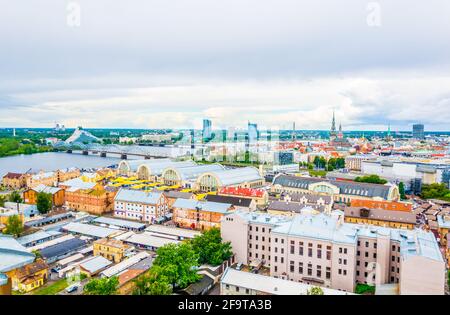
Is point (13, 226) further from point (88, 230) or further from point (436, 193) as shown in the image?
point (436, 193)

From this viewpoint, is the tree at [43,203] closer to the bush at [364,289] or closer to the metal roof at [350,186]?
the metal roof at [350,186]

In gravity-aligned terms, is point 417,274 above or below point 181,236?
above

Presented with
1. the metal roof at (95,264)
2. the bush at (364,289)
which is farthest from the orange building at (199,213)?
the bush at (364,289)

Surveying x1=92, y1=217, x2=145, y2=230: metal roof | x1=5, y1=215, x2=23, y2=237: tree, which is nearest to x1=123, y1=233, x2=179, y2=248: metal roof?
x1=92, y1=217, x2=145, y2=230: metal roof

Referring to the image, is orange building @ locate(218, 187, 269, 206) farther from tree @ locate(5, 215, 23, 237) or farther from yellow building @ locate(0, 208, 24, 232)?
tree @ locate(5, 215, 23, 237)

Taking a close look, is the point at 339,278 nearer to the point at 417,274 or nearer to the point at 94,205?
the point at 417,274
